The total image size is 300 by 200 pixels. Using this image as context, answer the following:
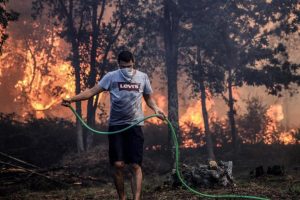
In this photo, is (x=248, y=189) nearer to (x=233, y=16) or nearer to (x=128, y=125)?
(x=128, y=125)

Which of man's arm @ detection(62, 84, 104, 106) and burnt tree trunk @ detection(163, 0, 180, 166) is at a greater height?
burnt tree trunk @ detection(163, 0, 180, 166)

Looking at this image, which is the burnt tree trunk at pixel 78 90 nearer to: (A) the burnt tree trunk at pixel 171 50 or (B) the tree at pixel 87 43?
(B) the tree at pixel 87 43

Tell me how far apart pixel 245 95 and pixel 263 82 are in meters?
37.4

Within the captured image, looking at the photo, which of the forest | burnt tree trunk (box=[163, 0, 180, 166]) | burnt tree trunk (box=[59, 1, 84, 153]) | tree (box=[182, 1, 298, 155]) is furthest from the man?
tree (box=[182, 1, 298, 155])

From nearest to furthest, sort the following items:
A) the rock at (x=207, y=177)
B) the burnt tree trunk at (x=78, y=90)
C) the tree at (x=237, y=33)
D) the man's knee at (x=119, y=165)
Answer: the man's knee at (x=119, y=165) → the rock at (x=207, y=177) → the burnt tree trunk at (x=78, y=90) → the tree at (x=237, y=33)

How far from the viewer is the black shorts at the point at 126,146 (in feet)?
18.1

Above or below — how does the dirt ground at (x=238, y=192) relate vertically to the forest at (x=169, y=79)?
below

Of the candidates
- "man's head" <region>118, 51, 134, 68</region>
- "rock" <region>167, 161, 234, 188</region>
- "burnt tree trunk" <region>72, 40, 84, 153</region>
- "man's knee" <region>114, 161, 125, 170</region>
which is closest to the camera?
"man's knee" <region>114, 161, 125, 170</region>

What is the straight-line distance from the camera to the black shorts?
5.50 m

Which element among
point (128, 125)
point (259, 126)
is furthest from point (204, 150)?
point (128, 125)

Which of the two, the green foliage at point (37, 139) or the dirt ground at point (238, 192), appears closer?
the dirt ground at point (238, 192)

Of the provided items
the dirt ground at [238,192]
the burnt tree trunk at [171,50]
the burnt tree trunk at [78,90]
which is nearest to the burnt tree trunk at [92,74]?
the burnt tree trunk at [78,90]

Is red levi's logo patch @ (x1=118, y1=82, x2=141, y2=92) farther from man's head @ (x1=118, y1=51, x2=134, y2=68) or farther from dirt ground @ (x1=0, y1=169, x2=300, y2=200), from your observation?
dirt ground @ (x1=0, y1=169, x2=300, y2=200)

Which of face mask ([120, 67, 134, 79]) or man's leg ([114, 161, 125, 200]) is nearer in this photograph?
man's leg ([114, 161, 125, 200])
